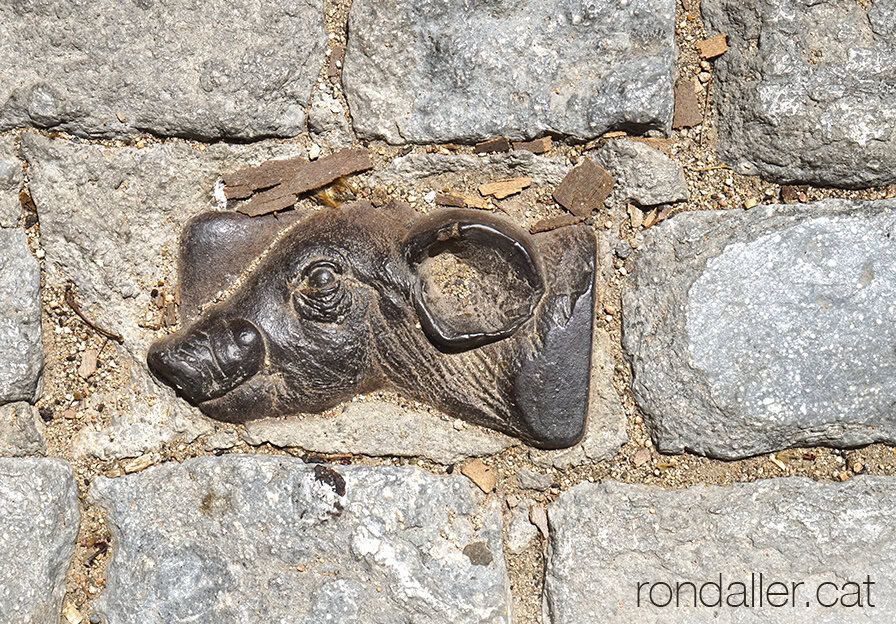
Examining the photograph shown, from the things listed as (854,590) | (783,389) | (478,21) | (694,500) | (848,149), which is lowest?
(854,590)

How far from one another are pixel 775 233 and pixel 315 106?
65cm

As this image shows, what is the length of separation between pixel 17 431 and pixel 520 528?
73 centimetres

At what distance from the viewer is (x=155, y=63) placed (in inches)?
41.8

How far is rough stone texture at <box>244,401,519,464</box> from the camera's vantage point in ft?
3.75

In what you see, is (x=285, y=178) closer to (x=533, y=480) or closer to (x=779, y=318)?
(x=533, y=480)

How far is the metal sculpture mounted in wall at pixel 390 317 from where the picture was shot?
42.4 inches

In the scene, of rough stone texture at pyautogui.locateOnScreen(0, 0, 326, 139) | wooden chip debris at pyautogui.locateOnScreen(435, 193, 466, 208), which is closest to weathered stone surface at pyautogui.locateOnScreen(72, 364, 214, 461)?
rough stone texture at pyautogui.locateOnScreen(0, 0, 326, 139)

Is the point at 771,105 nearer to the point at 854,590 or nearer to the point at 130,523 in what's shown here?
the point at 854,590

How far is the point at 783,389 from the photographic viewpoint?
107cm

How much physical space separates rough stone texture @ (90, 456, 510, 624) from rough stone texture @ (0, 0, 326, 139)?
0.49m

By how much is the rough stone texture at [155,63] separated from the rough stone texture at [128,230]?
39 mm

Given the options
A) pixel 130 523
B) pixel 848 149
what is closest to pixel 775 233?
pixel 848 149

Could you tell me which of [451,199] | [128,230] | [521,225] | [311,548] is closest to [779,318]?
[521,225]

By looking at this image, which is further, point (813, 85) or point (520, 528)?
point (520, 528)
